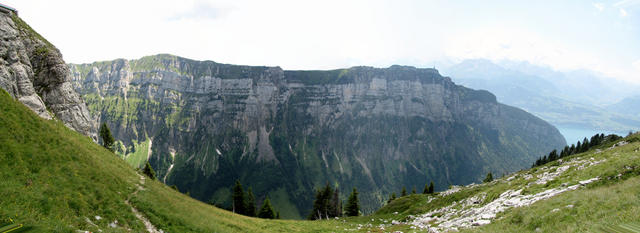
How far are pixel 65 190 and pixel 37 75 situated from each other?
46115mm

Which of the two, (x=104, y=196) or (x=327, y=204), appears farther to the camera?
(x=327, y=204)

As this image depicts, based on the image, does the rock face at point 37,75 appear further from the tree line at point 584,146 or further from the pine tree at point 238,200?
the tree line at point 584,146

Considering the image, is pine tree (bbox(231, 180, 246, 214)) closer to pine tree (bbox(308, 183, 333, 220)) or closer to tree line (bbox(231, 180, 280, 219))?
tree line (bbox(231, 180, 280, 219))

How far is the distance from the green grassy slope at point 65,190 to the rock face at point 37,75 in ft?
62.1

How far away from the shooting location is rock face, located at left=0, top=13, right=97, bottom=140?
3953 centimetres

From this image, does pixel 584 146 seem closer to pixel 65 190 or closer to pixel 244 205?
pixel 244 205

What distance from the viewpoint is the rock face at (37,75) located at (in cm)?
3953

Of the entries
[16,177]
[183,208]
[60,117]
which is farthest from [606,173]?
[60,117]

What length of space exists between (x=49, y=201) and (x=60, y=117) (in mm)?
43532

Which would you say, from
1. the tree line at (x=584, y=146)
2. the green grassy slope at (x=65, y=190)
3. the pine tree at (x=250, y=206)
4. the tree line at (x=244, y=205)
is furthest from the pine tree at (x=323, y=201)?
the tree line at (x=584, y=146)

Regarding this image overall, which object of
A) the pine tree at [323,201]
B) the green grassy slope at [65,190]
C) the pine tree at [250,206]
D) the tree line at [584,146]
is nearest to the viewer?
the green grassy slope at [65,190]

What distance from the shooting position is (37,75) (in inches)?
1876

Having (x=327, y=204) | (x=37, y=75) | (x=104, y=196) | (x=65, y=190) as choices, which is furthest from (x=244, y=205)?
(x=65, y=190)

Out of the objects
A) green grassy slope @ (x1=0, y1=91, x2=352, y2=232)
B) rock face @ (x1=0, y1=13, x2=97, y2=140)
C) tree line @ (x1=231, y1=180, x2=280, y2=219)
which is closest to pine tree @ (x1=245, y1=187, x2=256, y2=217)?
tree line @ (x1=231, y1=180, x2=280, y2=219)
